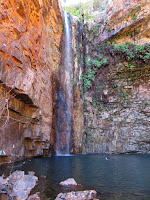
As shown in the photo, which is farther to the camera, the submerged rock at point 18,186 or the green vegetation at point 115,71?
the green vegetation at point 115,71

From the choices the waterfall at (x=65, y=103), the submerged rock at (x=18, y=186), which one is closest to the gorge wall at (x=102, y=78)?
the waterfall at (x=65, y=103)

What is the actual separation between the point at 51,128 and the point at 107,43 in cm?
1123

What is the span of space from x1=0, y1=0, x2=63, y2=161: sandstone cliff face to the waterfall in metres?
1.73

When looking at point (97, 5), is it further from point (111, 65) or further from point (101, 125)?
point (101, 125)

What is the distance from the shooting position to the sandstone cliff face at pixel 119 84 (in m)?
15.9

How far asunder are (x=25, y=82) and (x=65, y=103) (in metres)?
6.32

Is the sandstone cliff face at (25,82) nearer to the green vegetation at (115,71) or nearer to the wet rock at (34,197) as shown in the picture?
the wet rock at (34,197)

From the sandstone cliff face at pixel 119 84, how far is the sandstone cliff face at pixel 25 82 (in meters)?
6.53

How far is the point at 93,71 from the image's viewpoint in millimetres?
17688

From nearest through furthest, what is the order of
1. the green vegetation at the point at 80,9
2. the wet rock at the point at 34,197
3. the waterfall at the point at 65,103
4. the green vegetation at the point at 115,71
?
the wet rock at the point at 34,197
the waterfall at the point at 65,103
the green vegetation at the point at 115,71
the green vegetation at the point at 80,9

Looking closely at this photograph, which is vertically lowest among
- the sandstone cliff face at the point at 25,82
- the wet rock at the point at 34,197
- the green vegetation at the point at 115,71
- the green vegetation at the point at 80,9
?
the wet rock at the point at 34,197

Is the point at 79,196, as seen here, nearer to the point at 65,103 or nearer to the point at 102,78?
the point at 65,103

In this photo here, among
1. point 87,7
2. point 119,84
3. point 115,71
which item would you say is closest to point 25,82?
point 115,71

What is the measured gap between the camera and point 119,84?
17.3 m
